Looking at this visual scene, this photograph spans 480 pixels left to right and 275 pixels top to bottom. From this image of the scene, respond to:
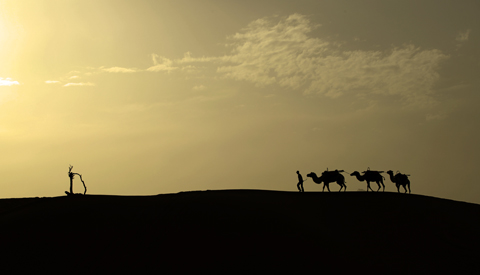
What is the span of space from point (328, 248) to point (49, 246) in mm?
11655

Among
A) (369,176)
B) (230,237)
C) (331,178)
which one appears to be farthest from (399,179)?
(230,237)

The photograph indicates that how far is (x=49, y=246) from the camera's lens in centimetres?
1869

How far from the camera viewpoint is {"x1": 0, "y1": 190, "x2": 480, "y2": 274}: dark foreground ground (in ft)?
56.1

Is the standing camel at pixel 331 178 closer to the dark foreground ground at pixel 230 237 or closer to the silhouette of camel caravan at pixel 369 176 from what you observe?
the silhouette of camel caravan at pixel 369 176

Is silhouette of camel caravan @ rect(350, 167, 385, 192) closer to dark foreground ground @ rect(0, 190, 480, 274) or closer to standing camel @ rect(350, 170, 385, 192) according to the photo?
standing camel @ rect(350, 170, 385, 192)

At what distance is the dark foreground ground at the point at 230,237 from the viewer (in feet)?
56.1

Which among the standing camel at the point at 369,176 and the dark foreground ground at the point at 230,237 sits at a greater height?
the standing camel at the point at 369,176

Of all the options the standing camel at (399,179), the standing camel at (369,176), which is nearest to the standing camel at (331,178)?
the standing camel at (369,176)

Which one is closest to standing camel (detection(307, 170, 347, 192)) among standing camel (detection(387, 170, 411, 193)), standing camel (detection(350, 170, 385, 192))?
standing camel (detection(350, 170, 385, 192))

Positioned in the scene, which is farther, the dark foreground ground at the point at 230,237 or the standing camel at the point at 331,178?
the standing camel at the point at 331,178

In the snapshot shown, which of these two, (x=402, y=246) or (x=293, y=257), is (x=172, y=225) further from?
(x=402, y=246)

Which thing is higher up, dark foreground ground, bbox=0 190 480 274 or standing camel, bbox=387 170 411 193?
standing camel, bbox=387 170 411 193

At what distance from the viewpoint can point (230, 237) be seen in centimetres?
1931

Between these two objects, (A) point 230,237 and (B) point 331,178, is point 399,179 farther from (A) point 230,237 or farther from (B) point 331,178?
(A) point 230,237
